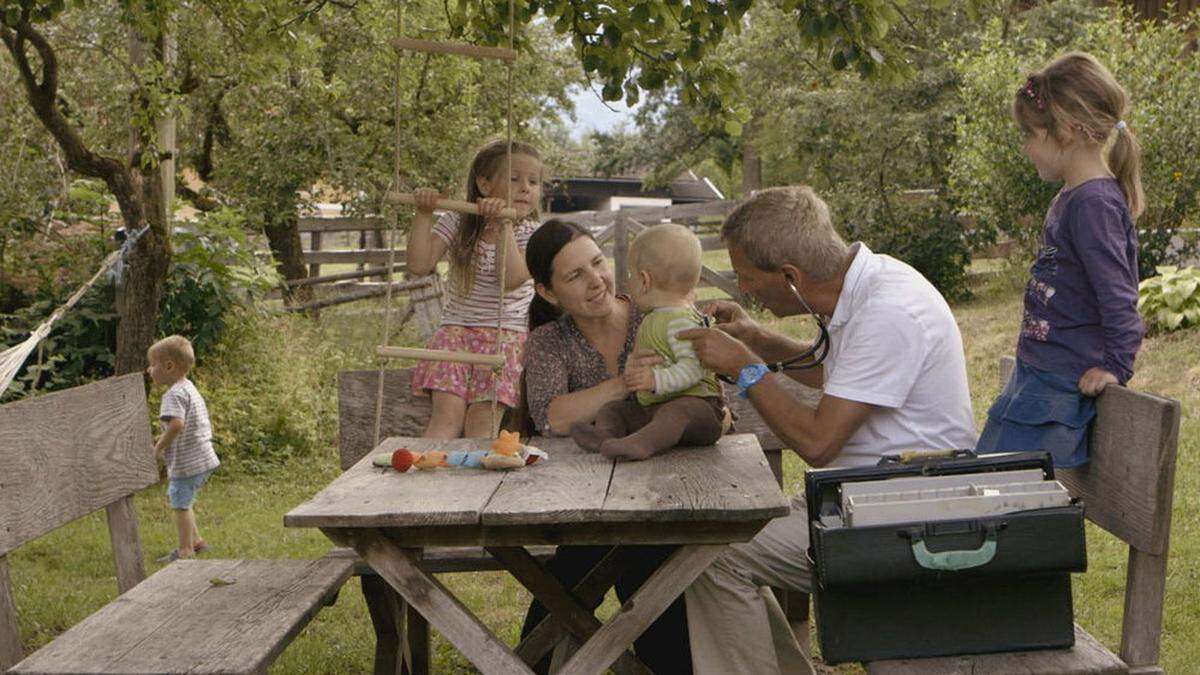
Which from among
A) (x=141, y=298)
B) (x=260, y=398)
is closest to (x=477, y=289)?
(x=141, y=298)

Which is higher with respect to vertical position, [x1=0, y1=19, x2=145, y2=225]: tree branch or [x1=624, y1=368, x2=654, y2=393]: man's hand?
[x1=0, y1=19, x2=145, y2=225]: tree branch

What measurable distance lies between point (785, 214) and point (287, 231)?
12.5 metres

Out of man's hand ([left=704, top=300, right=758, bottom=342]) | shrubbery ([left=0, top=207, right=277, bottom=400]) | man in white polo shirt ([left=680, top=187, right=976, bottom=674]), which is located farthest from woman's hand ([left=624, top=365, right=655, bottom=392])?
shrubbery ([left=0, top=207, right=277, bottom=400])

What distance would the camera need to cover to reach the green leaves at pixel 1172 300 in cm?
1034

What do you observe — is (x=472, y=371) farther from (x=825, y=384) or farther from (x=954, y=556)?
(x=954, y=556)

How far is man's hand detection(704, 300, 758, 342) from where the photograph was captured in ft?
13.0

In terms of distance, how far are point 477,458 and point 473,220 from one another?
1.23m

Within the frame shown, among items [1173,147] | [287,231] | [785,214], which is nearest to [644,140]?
[287,231]

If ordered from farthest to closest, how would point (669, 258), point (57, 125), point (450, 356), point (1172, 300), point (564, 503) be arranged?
point (1172, 300) → point (57, 125) → point (450, 356) → point (669, 258) → point (564, 503)

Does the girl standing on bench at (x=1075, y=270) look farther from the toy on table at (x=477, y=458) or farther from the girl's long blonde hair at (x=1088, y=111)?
the toy on table at (x=477, y=458)

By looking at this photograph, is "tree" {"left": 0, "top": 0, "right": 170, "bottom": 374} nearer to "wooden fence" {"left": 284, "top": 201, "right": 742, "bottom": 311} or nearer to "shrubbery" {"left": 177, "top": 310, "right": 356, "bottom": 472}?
"shrubbery" {"left": 177, "top": 310, "right": 356, "bottom": 472}

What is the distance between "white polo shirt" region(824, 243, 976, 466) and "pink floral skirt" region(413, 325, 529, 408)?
1.10 metres

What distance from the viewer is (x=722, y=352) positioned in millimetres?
3422

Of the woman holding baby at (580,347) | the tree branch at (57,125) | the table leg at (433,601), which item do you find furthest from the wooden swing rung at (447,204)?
the tree branch at (57,125)
